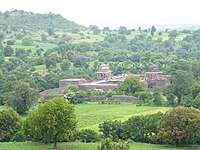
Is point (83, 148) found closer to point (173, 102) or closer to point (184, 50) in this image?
point (173, 102)

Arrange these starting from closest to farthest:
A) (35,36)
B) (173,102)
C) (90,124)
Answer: (90,124) → (173,102) → (35,36)

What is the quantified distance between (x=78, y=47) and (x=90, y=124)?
88132mm

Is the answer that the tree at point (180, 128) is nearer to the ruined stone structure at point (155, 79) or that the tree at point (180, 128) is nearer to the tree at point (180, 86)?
the tree at point (180, 86)

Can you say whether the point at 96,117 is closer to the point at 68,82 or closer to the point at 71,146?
the point at 71,146

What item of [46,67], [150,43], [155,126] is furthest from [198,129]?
[150,43]

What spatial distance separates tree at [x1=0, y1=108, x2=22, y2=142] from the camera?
59.0 m

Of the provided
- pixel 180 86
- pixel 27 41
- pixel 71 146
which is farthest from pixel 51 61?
pixel 71 146

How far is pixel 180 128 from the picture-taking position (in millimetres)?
53406

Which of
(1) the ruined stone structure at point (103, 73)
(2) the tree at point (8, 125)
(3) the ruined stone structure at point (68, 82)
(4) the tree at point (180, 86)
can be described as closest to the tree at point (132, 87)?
(4) the tree at point (180, 86)

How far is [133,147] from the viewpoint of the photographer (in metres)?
53.2

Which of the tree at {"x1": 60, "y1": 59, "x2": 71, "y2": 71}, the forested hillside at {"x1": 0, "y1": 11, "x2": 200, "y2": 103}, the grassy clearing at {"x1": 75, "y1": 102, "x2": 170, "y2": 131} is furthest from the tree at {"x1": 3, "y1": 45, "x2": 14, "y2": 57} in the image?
the grassy clearing at {"x1": 75, "y1": 102, "x2": 170, "y2": 131}

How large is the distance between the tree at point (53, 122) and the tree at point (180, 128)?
9.30 m

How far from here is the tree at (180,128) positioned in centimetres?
5309

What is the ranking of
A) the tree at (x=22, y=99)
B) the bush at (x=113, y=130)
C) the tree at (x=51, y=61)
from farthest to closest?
the tree at (x=51, y=61)
the tree at (x=22, y=99)
the bush at (x=113, y=130)
